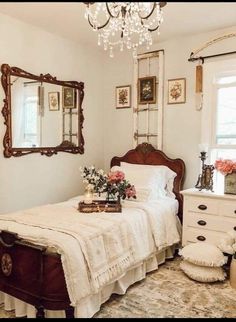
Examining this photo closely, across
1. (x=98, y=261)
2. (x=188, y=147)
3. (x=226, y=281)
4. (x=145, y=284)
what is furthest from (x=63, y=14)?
(x=226, y=281)

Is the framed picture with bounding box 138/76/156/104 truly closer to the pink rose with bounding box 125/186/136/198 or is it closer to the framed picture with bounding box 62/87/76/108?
the framed picture with bounding box 62/87/76/108

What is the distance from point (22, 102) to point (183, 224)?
2.33m

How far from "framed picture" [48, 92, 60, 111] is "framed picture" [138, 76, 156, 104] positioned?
3.81 ft

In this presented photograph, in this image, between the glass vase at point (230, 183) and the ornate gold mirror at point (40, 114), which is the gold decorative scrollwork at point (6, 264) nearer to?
the ornate gold mirror at point (40, 114)

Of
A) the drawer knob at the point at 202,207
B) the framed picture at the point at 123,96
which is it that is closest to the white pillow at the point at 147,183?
the drawer knob at the point at 202,207

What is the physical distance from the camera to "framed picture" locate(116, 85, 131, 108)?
14.6 feet

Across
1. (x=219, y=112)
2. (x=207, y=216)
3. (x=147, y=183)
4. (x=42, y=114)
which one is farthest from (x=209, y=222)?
(x=42, y=114)

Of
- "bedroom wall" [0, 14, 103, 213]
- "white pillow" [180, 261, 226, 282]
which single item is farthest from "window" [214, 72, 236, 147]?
"bedroom wall" [0, 14, 103, 213]

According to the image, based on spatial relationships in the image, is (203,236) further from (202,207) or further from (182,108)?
(182,108)

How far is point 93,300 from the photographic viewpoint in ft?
7.95

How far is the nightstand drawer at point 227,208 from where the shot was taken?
10.4 ft

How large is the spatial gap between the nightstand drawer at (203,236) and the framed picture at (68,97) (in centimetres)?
222

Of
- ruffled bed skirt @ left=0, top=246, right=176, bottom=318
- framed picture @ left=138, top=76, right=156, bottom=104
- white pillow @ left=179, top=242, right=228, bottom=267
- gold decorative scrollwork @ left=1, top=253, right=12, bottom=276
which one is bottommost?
ruffled bed skirt @ left=0, top=246, right=176, bottom=318

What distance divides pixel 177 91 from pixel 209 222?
1.74 meters
